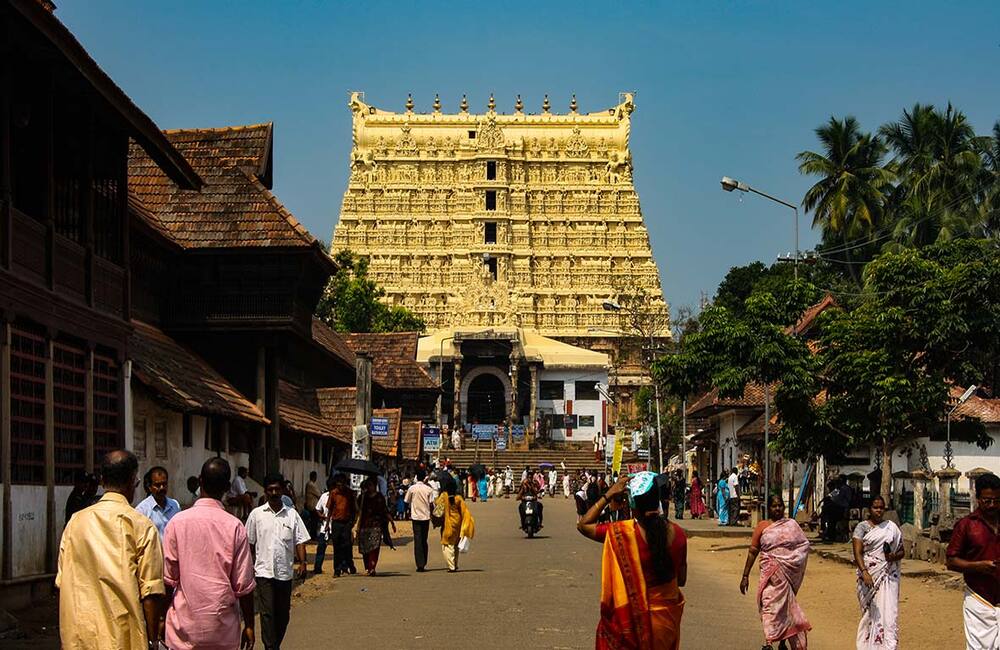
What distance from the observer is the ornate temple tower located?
321ft

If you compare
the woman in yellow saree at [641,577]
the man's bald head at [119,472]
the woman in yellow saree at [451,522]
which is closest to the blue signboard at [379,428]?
the woman in yellow saree at [451,522]

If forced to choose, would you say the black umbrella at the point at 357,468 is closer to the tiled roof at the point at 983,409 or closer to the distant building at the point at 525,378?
the tiled roof at the point at 983,409

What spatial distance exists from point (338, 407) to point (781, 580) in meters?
28.6

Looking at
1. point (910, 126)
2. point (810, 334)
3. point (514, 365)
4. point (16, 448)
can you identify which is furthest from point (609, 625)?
point (514, 365)

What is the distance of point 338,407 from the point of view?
40.5m

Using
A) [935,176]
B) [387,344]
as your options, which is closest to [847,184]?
[935,176]

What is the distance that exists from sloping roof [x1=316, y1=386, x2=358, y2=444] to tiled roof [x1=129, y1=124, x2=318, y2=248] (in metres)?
12.1

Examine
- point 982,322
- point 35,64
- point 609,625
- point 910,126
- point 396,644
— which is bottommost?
point 396,644

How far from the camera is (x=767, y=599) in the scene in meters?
12.7

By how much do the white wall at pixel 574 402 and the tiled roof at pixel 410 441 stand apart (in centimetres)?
3679

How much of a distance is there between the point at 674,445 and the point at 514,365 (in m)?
19.9

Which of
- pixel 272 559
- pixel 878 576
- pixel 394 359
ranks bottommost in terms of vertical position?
pixel 878 576

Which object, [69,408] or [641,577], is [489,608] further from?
[641,577]

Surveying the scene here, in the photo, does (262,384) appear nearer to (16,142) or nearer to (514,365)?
(16,142)
